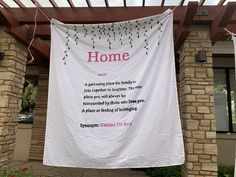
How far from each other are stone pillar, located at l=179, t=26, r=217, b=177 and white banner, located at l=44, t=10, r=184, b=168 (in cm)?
88

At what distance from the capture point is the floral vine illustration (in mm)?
3678

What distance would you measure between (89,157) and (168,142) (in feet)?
3.55

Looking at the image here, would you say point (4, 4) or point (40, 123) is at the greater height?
point (4, 4)

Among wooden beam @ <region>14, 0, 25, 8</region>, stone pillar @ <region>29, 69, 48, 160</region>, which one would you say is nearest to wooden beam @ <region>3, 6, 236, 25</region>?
wooden beam @ <region>14, 0, 25, 8</region>

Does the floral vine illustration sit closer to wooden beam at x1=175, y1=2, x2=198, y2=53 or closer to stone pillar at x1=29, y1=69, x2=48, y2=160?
wooden beam at x1=175, y1=2, x2=198, y2=53

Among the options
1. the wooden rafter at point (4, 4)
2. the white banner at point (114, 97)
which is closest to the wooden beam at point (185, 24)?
the white banner at point (114, 97)

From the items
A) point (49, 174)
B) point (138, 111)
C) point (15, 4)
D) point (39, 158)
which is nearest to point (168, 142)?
point (138, 111)

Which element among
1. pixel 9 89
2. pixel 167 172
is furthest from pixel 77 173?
pixel 9 89

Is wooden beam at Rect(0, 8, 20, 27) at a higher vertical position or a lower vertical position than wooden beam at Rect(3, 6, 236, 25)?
lower

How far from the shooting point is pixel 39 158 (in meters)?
8.16

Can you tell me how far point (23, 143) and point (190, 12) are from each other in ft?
24.1

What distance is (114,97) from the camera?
349cm

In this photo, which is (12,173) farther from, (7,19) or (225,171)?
(225,171)

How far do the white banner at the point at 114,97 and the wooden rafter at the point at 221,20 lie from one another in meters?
0.88
